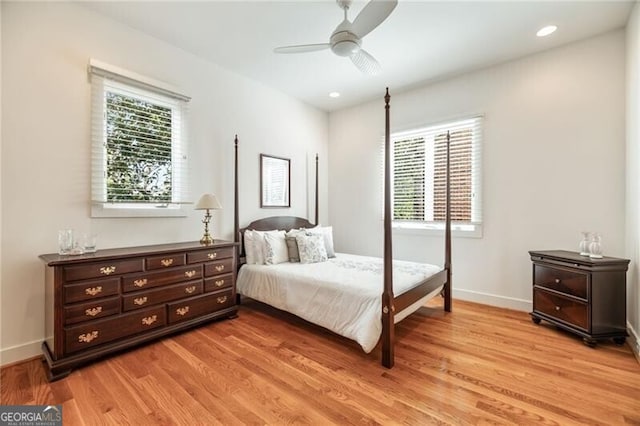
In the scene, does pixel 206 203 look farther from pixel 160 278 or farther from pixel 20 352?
pixel 20 352

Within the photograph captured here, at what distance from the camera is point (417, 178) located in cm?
423

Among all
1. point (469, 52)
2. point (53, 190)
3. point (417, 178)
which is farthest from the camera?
point (417, 178)

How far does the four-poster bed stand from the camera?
2.23 meters

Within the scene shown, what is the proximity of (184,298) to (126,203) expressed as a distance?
3.58 ft

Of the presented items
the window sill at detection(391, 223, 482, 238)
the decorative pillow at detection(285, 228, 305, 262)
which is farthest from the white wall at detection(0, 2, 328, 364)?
the window sill at detection(391, 223, 482, 238)

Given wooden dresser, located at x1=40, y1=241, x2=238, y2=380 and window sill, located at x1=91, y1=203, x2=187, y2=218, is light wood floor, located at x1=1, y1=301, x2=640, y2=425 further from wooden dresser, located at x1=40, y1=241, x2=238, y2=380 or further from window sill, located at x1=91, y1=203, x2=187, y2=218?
window sill, located at x1=91, y1=203, x2=187, y2=218

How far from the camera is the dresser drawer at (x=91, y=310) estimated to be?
2.09 metres

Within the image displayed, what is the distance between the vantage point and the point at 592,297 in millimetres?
2508

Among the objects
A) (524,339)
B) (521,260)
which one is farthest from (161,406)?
(521,260)

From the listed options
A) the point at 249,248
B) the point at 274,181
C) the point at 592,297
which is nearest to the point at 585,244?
the point at 592,297

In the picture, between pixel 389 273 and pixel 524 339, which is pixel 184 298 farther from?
pixel 524 339

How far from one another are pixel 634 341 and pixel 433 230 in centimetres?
211

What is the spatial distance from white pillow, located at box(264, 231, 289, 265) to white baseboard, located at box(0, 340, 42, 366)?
2.05 m

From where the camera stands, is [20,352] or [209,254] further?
[209,254]
